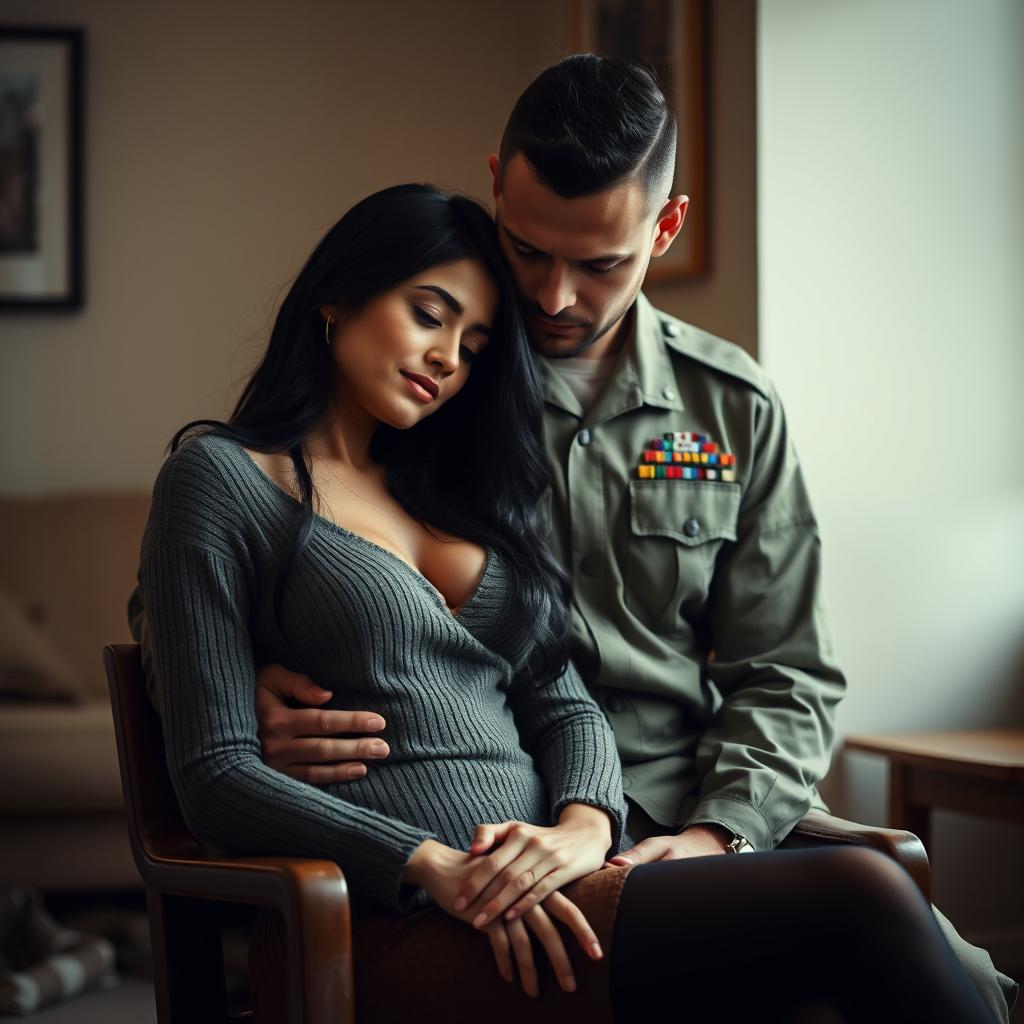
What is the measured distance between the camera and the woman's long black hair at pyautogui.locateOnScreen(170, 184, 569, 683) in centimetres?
143

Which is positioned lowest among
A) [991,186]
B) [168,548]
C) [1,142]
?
[168,548]

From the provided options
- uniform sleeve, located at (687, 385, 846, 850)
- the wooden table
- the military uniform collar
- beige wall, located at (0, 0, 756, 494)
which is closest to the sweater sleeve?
uniform sleeve, located at (687, 385, 846, 850)

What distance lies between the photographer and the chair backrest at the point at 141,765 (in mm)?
1323

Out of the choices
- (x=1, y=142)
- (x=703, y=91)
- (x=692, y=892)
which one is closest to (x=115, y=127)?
(x=1, y=142)

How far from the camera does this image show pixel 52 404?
3.84 m

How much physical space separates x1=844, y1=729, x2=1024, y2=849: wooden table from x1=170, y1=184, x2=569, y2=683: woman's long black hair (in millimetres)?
983

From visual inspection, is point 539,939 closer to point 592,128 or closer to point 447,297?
point 447,297

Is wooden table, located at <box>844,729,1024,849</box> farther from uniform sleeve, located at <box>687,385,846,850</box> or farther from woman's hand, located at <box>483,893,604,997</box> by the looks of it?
woman's hand, located at <box>483,893,604,997</box>

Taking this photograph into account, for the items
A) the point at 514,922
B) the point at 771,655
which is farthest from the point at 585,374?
the point at 514,922

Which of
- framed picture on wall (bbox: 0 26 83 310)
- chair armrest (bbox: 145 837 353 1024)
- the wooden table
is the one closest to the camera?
chair armrest (bbox: 145 837 353 1024)

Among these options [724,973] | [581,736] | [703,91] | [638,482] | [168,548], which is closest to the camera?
[724,973]

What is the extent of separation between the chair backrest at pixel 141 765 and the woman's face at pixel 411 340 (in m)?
0.40

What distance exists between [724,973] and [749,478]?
2.54 feet

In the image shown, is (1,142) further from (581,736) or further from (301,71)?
(581,736)
